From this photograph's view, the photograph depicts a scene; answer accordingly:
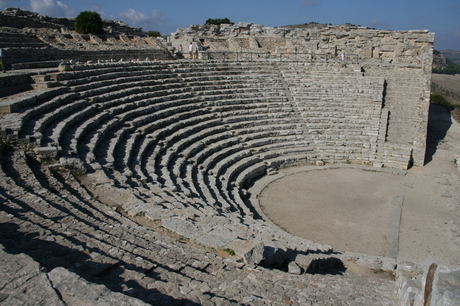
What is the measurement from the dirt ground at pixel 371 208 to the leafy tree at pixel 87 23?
61.7ft

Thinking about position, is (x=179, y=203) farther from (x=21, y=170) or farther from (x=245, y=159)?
(x=245, y=159)

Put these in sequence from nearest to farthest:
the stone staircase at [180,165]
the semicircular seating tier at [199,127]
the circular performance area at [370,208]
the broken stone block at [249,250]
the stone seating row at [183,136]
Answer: the stone staircase at [180,165] < the broken stone block at [249,250] < the semicircular seating tier at [199,127] < the circular performance area at [370,208] < the stone seating row at [183,136]

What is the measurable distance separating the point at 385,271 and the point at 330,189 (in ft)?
16.9

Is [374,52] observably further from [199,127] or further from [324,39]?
[199,127]

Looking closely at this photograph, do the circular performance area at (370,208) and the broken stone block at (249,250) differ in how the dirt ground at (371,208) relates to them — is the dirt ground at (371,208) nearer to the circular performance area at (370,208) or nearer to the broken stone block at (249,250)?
the circular performance area at (370,208)

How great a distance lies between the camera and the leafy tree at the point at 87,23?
24391 millimetres

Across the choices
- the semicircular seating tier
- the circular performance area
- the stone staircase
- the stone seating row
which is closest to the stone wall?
the semicircular seating tier

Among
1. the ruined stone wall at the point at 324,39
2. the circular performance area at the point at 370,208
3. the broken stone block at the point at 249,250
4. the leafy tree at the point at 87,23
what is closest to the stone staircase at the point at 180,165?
the broken stone block at the point at 249,250

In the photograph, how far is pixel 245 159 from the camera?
41.1ft

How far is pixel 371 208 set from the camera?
10180 mm

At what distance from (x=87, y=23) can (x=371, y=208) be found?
2262 centimetres

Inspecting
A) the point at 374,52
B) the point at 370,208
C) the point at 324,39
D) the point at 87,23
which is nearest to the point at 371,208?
the point at 370,208

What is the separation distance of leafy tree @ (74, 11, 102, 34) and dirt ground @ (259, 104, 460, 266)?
741 inches

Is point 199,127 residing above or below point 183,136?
above
